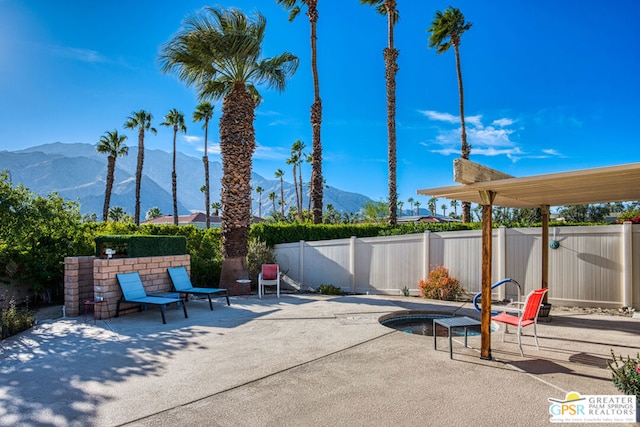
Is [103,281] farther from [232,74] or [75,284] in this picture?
[232,74]

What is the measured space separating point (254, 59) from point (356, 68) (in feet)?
43.5

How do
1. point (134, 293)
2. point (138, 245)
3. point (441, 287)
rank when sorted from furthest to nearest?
point (441, 287), point (138, 245), point (134, 293)

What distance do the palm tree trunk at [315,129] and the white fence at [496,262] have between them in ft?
12.2

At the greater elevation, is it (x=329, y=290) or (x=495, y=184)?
(x=495, y=184)

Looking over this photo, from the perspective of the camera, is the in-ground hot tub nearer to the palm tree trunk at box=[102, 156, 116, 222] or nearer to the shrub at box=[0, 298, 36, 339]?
the shrub at box=[0, 298, 36, 339]

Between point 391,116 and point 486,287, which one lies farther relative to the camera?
point 391,116

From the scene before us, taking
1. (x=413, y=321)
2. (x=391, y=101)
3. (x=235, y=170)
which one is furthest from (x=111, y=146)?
(x=413, y=321)

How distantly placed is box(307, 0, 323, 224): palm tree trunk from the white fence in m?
3.71

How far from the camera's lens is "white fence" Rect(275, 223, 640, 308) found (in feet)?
28.5

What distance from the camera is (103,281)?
789cm

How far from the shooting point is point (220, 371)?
15.3 ft

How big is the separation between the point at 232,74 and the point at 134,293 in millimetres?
7498

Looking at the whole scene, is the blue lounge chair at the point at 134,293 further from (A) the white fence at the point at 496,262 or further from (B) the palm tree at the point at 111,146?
(B) the palm tree at the point at 111,146

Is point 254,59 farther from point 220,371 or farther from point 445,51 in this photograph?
point 445,51
